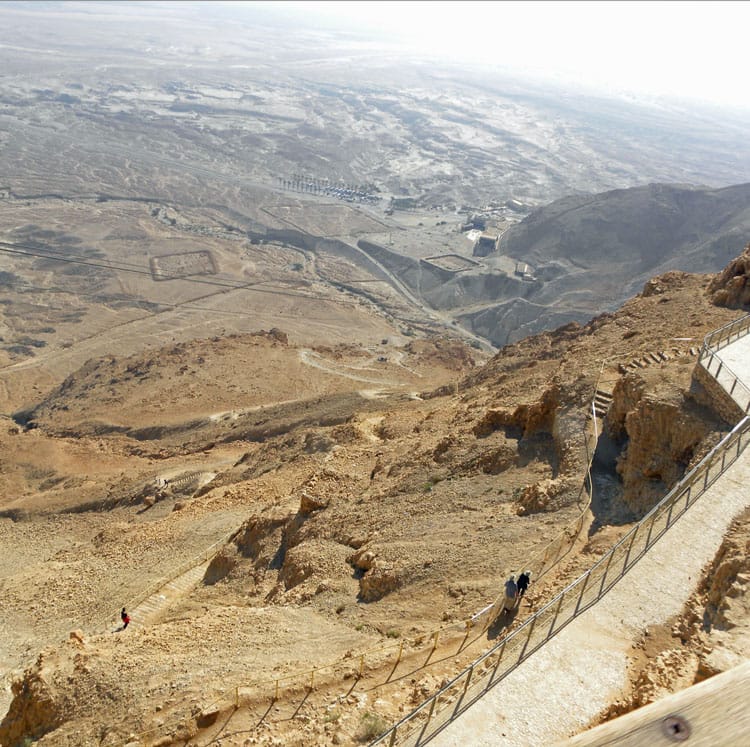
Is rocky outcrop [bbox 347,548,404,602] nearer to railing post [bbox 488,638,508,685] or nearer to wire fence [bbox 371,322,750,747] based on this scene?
wire fence [bbox 371,322,750,747]

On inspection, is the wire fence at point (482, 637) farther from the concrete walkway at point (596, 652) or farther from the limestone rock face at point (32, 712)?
the limestone rock face at point (32, 712)

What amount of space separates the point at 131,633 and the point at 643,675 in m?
10.5

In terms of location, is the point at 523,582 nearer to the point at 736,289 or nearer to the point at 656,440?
the point at 656,440

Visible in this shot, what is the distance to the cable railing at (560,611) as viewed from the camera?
8453 millimetres

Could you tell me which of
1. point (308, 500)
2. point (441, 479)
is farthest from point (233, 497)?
point (441, 479)

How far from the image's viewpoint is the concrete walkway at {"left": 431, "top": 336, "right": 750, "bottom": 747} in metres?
8.20

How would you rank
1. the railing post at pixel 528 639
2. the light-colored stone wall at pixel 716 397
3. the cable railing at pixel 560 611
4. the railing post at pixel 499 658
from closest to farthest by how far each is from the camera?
the cable railing at pixel 560 611
the railing post at pixel 499 658
the railing post at pixel 528 639
the light-colored stone wall at pixel 716 397

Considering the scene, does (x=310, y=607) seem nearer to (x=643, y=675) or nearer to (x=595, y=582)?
(x=595, y=582)

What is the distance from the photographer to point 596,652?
9125 mm

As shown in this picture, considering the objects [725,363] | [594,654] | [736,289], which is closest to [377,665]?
[594,654]

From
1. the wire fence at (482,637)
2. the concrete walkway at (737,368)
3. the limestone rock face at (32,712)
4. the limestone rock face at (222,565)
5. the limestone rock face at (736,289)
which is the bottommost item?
the limestone rock face at (222,565)

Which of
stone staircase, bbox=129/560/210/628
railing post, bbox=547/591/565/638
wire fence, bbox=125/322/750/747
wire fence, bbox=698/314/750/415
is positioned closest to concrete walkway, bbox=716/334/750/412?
wire fence, bbox=698/314/750/415

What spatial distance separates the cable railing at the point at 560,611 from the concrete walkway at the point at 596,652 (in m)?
0.13

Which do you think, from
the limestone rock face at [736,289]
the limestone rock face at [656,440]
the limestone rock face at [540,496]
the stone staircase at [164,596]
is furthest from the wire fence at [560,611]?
the limestone rock face at [736,289]
